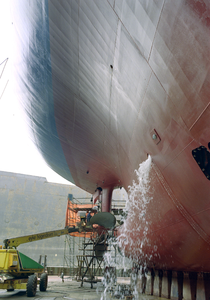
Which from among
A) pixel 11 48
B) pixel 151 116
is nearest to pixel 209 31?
pixel 151 116

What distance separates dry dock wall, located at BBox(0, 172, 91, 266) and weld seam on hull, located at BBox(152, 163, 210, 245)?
20.8m

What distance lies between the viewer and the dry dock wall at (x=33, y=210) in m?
21.7

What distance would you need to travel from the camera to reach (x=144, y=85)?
3.26 meters

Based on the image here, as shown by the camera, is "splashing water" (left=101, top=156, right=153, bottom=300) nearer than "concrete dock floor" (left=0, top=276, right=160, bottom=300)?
Yes

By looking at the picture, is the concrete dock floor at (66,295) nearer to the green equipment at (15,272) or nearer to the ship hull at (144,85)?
the green equipment at (15,272)

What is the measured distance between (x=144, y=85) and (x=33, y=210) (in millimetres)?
21902

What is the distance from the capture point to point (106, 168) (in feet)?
28.1

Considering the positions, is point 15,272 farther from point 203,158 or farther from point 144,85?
point 203,158

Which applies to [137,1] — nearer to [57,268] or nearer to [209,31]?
[209,31]

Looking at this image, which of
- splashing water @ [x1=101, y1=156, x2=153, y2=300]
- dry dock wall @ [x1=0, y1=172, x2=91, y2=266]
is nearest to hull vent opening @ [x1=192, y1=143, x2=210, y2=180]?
splashing water @ [x1=101, y1=156, x2=153, y2=300]

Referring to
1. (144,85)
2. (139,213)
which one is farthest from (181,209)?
(144,85)

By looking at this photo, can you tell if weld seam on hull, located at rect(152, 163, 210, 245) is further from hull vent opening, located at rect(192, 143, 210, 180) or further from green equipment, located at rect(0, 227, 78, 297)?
green equipment, located at rect(0, 227, 78, 297)

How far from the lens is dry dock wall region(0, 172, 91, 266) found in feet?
71.2

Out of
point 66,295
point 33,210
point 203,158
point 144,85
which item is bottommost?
point 66,295
